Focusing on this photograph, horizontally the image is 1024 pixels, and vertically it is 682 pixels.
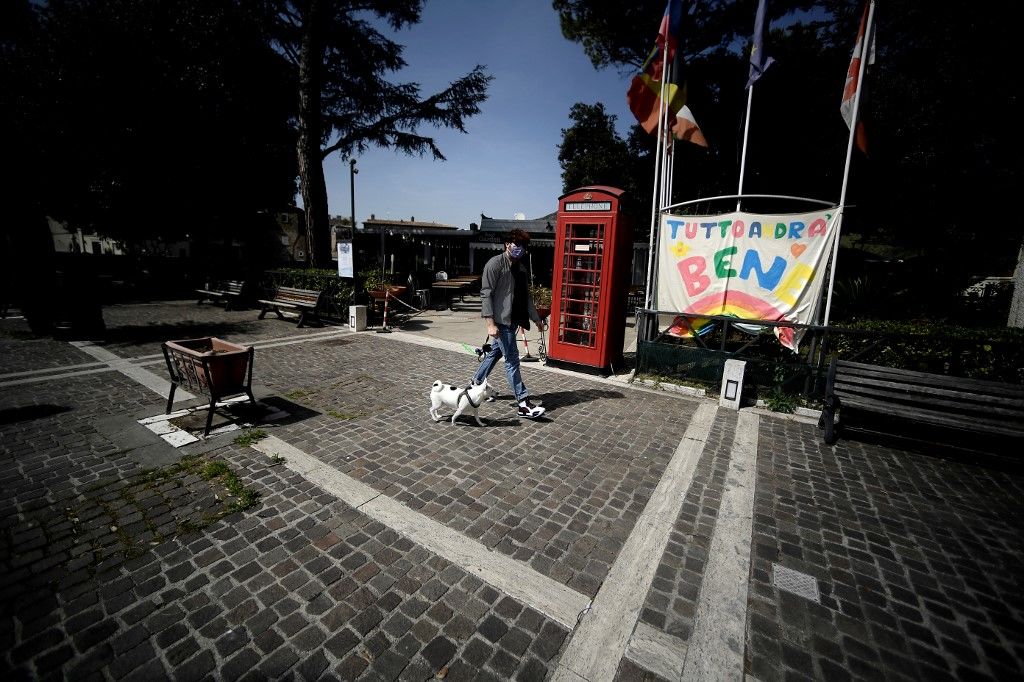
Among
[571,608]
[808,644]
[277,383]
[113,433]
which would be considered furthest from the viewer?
[277,383]

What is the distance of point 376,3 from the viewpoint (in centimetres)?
1378

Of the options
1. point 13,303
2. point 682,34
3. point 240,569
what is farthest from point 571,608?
point 13,303

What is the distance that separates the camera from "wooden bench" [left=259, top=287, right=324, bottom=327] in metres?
11.0

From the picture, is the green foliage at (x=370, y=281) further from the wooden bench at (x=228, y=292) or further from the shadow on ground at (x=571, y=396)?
the shadow on ground at (x=571, y=396)

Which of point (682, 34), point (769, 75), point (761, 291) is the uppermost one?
point (769, 75)

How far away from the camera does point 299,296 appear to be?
11422 mm

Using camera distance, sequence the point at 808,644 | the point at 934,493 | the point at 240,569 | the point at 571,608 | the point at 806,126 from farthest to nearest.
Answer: the point at 806,126
the point at 934,493
the point at 240,569
the point at 571,608
the point at 808,644

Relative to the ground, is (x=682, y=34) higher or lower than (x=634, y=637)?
higher

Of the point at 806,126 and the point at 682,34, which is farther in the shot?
the point at 806,126

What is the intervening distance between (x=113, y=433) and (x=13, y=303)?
13179 mm

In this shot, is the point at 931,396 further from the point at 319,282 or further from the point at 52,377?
the point at 319,282

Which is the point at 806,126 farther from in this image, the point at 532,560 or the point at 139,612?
the point at 139,612

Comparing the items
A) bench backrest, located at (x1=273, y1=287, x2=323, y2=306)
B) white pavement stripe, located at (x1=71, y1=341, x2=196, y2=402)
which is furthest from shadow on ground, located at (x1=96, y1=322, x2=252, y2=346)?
bench backrest, located at (x1=273, y1=287, x2=323, y2=306)

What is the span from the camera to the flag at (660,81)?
6.96 m
